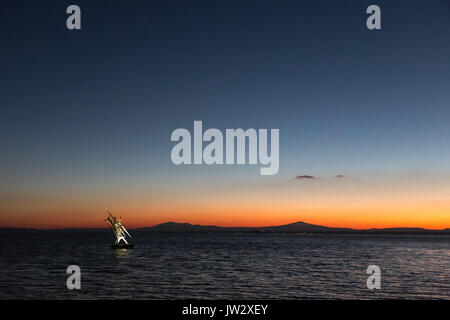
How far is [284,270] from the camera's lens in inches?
2013
